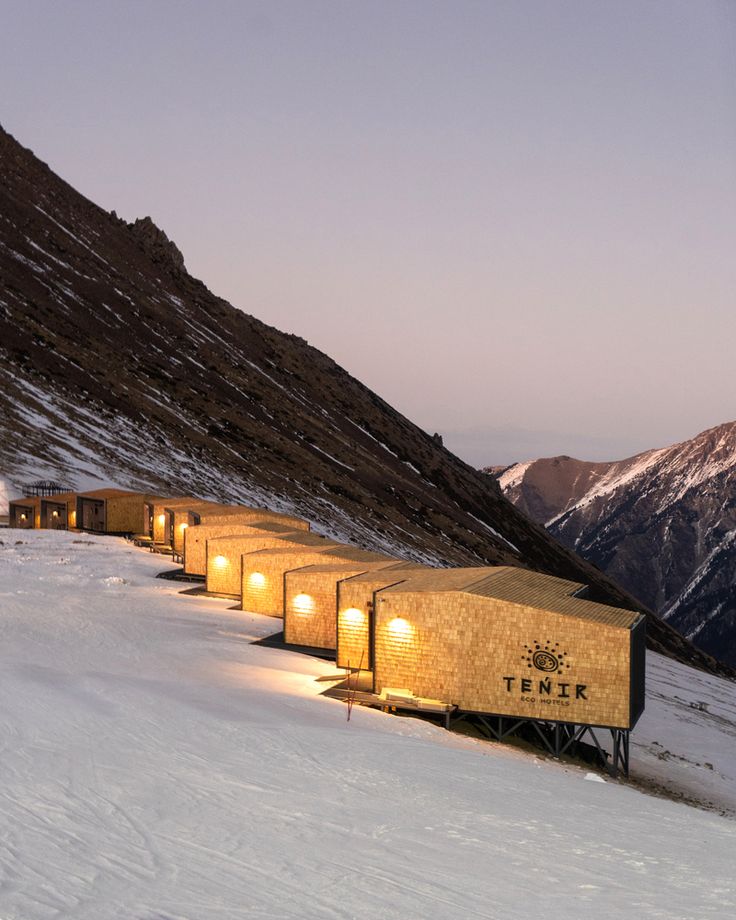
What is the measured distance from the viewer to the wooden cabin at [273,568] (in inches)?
1713

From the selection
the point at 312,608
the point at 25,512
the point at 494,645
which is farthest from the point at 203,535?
the point at 25,512

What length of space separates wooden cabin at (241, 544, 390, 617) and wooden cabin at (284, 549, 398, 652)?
5.35 m

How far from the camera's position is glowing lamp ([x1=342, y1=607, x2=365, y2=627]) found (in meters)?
33.4

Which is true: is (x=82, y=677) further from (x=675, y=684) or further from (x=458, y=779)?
(x=675, y=684)

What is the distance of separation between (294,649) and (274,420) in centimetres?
11395

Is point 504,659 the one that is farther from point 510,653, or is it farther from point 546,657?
point 546,657

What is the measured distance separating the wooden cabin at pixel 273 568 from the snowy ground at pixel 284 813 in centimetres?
1067

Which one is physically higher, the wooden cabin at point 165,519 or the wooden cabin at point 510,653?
the wooden cabin at point 165,519

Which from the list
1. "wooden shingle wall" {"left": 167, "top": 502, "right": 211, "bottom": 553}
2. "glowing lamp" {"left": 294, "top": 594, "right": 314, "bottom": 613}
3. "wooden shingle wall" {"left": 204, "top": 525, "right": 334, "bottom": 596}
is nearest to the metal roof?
"glowing lamp" {"left": 294, "top": 594, "right": 314, "bottom": 613}

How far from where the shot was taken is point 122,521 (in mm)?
73812

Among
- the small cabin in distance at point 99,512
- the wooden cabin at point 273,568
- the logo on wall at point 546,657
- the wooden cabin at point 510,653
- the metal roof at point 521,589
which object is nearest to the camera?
the wooden cabin at point 510,653

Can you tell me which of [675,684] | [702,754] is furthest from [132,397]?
[702,754]

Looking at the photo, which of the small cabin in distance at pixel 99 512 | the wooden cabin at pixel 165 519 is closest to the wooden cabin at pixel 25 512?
the small cabin in distance at pixel 99 512

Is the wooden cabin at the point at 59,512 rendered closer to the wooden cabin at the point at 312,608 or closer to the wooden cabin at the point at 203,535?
the wooden cabin at the point at 203,535
